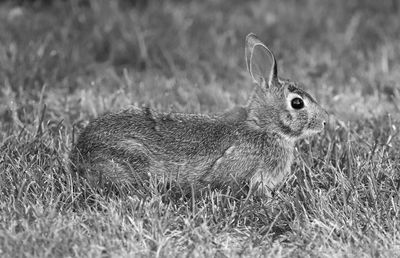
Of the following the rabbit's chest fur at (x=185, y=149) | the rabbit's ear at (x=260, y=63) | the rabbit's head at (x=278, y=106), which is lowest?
the rabbit's chest fur at (x=185, y=149)

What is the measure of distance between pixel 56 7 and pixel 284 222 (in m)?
5.50

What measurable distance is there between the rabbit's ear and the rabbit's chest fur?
36 cm

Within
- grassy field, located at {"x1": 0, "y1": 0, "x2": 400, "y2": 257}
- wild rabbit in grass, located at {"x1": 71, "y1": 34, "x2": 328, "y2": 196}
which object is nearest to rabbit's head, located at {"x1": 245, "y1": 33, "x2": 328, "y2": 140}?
wild rabbit in grass, located at {"x1": 71, "y1": 34, "x2": 328, "y2": 196}

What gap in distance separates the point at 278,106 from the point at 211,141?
54 centimetres

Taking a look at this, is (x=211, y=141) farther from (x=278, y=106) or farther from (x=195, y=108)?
(x=195, y=108)

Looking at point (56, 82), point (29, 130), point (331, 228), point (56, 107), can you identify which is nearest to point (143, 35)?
point (56, 82)

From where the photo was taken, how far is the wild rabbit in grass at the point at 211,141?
4.50m

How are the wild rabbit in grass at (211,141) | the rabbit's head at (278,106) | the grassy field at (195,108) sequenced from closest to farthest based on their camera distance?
the grassy field at (195,108) → the wild rabbit in grass at (211,141) → the rabbit's head at (278,106)

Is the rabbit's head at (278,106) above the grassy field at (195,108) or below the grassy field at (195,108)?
above

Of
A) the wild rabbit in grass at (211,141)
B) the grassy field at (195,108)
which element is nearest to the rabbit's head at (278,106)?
the wild rabbit in grass at (211,141)

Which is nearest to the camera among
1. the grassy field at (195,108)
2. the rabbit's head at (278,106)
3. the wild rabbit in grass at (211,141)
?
the grassy field at (195,108)

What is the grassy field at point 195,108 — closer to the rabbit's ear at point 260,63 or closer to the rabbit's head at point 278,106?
the rabbit's head at point 278,106

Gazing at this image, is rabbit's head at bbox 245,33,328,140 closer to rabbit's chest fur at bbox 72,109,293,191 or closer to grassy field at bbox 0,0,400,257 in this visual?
rabbit's chest fur at bbox 72,109,293,191

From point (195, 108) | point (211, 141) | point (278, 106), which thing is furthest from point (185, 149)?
point (195, 108)
